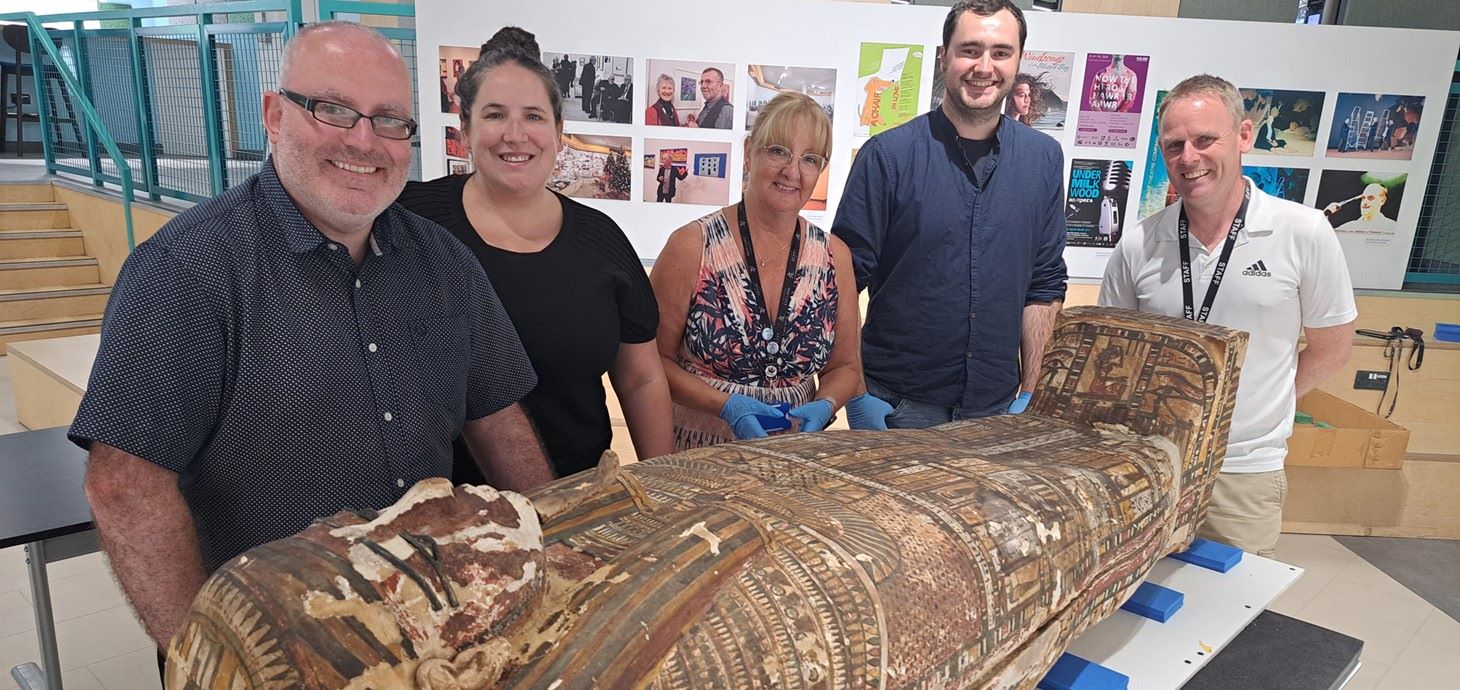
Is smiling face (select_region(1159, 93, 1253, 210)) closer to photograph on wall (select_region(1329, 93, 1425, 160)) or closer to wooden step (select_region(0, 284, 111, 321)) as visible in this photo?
photograph on wall (select_region(1329, 93, 1425, 160))

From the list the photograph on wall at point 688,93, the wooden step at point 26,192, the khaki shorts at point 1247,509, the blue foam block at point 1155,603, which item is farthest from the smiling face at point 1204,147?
the wooden step at point 26,192

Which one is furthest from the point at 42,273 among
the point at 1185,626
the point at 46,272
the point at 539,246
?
the point at 1185,626

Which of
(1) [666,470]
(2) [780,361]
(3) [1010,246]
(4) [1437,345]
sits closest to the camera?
(1) [666,470]

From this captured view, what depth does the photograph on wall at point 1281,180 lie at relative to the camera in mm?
4383

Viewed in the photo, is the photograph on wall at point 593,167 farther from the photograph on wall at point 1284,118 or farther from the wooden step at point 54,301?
the wooden step at point 54,301

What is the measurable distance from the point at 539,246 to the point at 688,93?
2.21 m

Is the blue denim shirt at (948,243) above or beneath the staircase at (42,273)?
above

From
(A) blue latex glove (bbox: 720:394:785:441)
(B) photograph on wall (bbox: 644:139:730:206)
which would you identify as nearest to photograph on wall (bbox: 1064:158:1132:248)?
(B) photograph on wall (bbox: 644:139:730:206)

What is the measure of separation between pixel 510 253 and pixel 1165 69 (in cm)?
349

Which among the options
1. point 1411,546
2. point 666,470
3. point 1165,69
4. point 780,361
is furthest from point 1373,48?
point 666,470

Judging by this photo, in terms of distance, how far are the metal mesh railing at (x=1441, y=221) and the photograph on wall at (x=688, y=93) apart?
13.2 ft

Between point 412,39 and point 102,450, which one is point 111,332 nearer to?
point 102,450

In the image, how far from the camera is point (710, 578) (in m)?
1.27

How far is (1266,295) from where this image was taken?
2.40 m
